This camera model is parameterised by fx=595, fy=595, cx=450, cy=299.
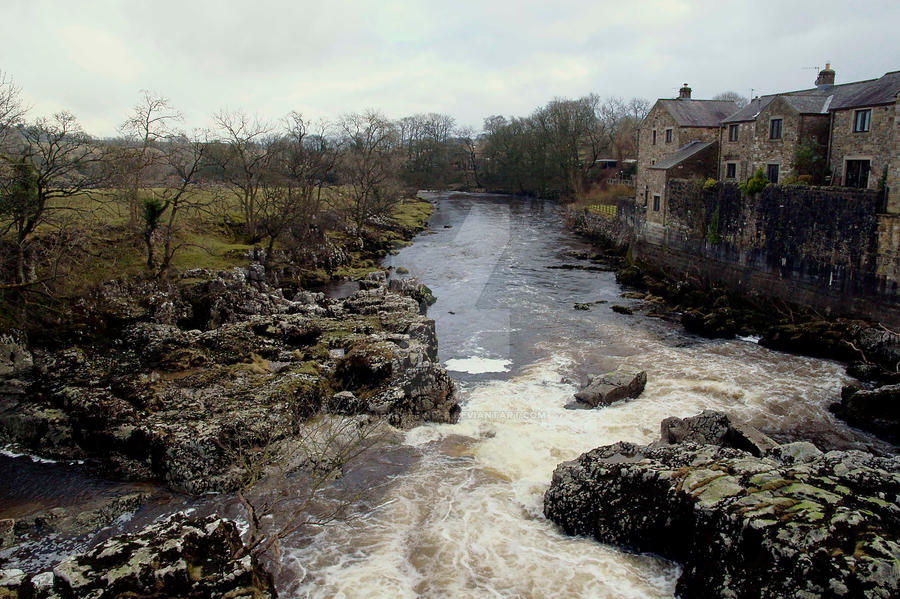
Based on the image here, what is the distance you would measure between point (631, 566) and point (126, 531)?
9686 millimetres

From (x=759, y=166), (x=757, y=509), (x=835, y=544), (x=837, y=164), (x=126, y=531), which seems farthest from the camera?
(x=759, y=166)

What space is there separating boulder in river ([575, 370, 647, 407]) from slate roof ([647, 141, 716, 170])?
24206 millimetres

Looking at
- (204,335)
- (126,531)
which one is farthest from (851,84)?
(126,531)

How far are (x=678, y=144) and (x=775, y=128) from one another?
10.2 meters

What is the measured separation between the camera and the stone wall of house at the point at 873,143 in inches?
935

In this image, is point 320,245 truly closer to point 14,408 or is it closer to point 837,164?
point 14,408

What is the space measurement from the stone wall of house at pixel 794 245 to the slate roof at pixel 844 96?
457cm

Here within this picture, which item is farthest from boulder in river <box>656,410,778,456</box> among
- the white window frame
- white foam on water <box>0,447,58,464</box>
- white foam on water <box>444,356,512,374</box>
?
the white window frame

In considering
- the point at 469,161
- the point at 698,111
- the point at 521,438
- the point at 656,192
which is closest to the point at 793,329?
the point at 521,438

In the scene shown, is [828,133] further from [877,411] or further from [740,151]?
[877,411]

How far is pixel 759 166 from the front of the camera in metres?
33.8

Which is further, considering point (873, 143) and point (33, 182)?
point (873, 143)

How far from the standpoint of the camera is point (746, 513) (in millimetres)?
9414

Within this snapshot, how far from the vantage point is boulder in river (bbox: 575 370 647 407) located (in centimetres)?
1855
